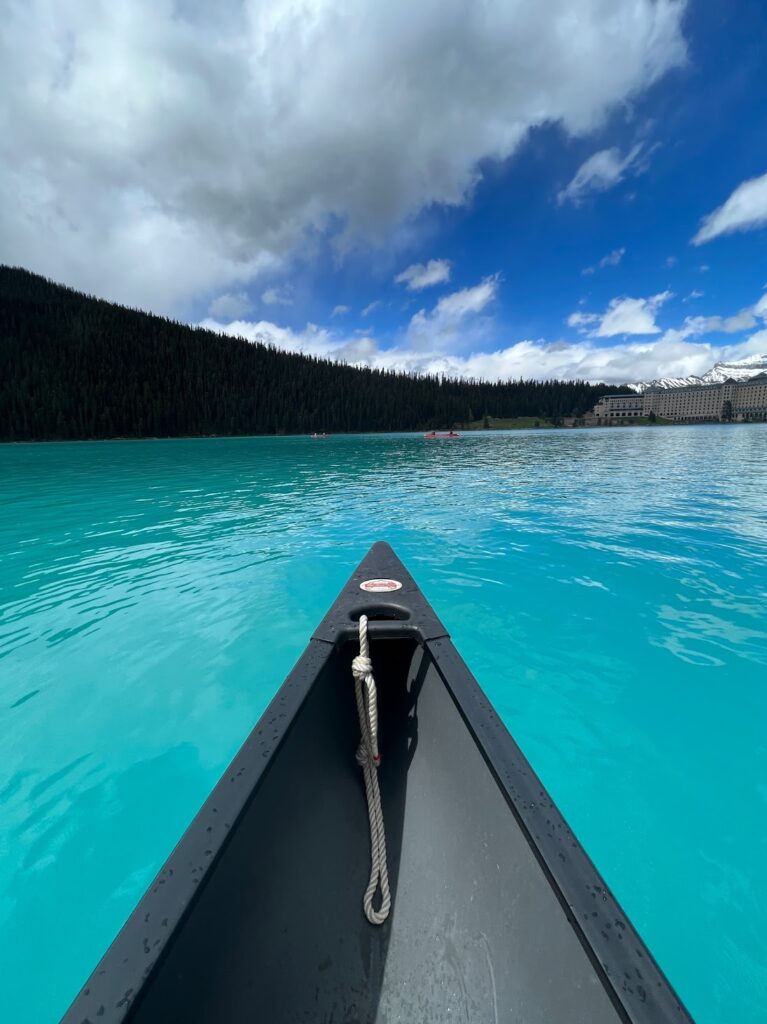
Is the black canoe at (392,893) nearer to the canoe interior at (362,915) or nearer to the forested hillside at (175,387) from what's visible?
the canoe interior at (362,915)

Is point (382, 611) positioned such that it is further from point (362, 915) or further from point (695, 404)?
point (695, 404)

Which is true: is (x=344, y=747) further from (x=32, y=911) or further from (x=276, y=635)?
(x=276, y=635)

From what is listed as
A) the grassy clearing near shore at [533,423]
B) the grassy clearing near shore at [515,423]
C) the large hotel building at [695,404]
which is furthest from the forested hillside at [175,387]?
the large hotel building at [695,404]

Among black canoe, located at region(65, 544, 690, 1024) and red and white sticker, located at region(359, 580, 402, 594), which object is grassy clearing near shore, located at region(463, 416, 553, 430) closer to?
red and white sticker, located at region(359, 580, 402, 594)

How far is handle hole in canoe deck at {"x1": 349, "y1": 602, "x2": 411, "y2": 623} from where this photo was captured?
345 centimetres

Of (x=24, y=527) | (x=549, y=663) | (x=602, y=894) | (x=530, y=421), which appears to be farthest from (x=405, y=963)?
(x=530, y=421)

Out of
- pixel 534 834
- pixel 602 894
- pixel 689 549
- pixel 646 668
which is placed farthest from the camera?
pixel 689 549

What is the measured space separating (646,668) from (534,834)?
173 inches

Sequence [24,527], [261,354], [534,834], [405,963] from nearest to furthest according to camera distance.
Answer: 1. [534,834]
2. [405,963]
3. [24,527]
4. [261,354]

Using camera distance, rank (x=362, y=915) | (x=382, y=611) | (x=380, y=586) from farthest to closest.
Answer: (x=380, y=586), (x=382, y=611), (x=362, y=915)

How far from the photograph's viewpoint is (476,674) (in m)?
5.27

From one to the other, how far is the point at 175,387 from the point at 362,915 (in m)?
155

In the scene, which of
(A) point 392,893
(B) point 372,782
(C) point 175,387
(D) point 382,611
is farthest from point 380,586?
(C) point 175,387

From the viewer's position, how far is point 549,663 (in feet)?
17.6
